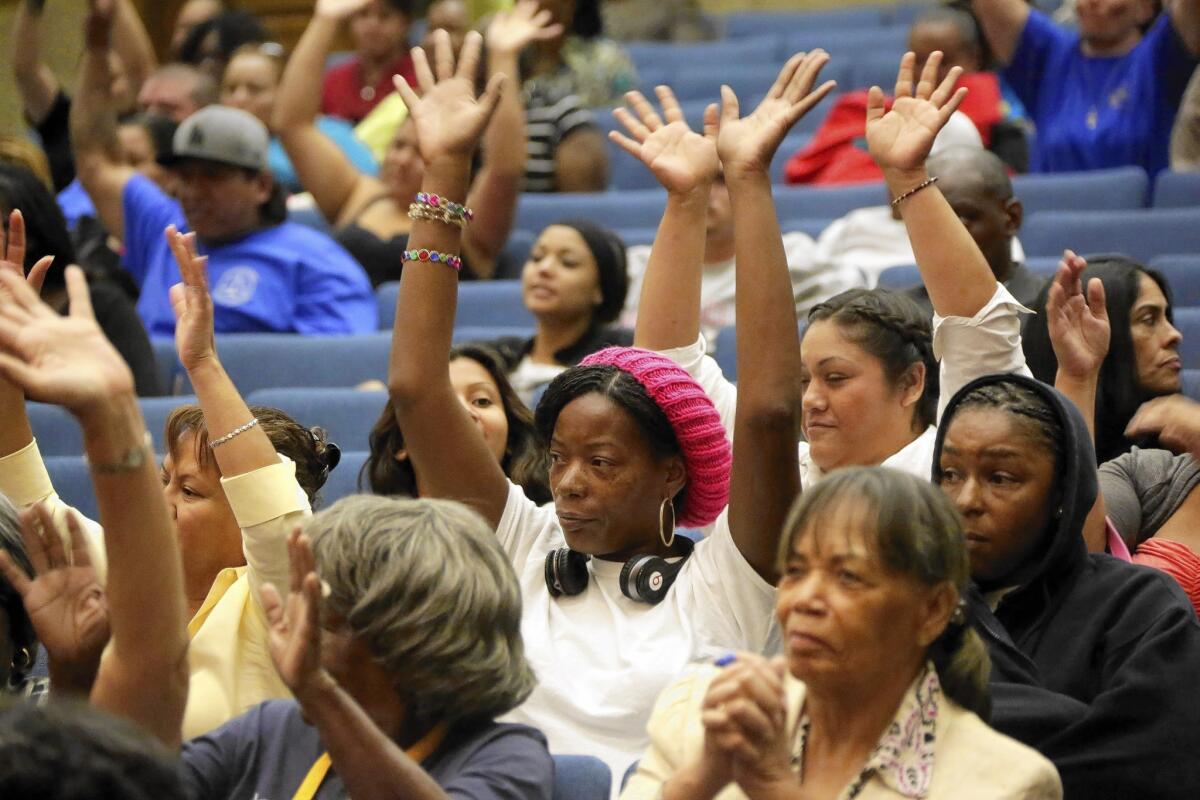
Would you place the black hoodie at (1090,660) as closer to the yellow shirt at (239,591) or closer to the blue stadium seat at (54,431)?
the yellow shirt at (239,591)

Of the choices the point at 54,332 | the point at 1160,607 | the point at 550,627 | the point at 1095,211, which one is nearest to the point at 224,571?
the point at 550,627

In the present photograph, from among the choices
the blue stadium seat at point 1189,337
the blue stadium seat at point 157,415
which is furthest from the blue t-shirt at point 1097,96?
the blue stadium seat at point 157,415

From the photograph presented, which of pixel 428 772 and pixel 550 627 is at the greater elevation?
pixel 428 772

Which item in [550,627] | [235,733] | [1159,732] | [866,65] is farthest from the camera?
[866,65]

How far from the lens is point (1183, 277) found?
3477mm

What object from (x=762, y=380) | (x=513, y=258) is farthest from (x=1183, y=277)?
(x=762, y=380)

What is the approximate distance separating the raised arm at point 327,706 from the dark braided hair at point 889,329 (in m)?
1.08

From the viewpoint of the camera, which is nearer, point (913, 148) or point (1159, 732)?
point (1159, 732)

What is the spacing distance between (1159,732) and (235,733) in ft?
3.13

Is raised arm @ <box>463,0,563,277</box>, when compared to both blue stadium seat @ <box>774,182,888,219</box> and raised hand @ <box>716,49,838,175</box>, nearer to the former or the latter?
blue stadium seat @ <box>774,182,888,219</box>

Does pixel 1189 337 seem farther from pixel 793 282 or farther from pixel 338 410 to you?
pixel 338 410

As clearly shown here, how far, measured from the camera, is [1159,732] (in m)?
1.76

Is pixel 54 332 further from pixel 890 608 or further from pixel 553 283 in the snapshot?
pixel 553 283

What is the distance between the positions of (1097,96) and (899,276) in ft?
4.03
